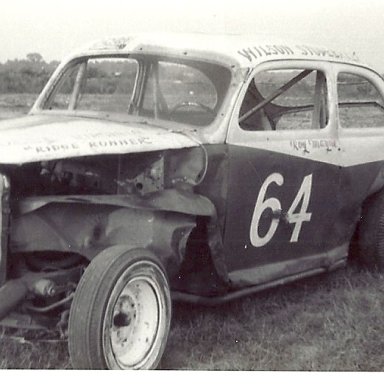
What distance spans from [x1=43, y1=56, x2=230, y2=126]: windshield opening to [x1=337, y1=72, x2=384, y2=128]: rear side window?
3.04 ft

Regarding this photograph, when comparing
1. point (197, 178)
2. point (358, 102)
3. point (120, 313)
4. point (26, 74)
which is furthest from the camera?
point (358, 102)

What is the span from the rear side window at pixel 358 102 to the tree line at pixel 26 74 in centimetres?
174

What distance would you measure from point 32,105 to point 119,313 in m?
1.83

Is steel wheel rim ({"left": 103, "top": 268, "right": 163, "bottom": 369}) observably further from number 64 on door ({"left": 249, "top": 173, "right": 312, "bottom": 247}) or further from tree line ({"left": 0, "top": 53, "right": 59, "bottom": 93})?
tree line ({"left": 0, "top": 53, "right": 59, "bottom": 93})

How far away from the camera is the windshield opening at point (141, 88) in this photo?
4.45 meters

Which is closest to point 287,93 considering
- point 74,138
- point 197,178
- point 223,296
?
point 197,178

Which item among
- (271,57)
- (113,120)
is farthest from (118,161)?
(271,57)

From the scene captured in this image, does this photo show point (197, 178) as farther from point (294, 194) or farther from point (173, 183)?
point (294, 194)

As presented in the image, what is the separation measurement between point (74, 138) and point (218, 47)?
112cm

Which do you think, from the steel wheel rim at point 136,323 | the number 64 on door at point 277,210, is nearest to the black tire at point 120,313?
the steel wheel rim at point 136,323

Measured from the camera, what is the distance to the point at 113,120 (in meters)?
4.32

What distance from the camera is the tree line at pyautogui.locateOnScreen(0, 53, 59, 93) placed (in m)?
4.57

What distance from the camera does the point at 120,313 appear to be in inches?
140

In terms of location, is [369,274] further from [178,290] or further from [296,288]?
[178,290]
